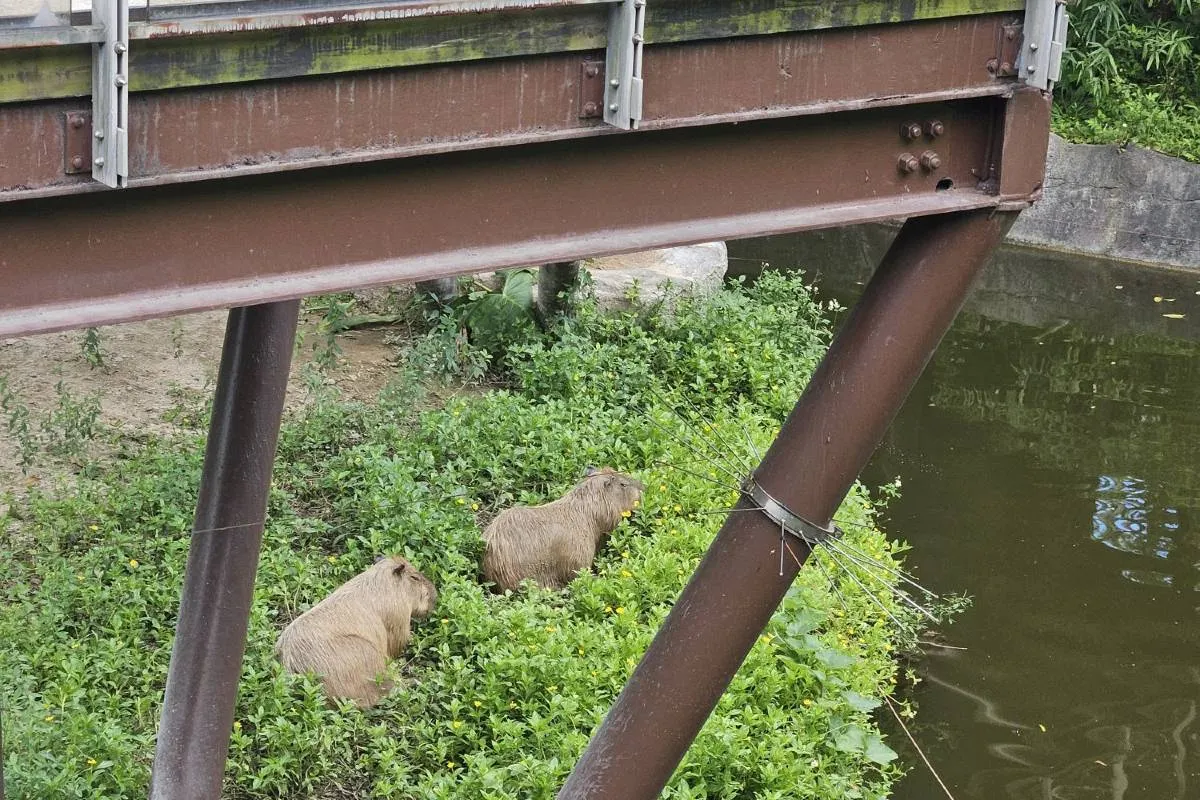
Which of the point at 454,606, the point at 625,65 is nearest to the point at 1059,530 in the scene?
the point at 454,606

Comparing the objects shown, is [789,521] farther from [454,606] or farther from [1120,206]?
[1120,206]

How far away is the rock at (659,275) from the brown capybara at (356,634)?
12.8ft

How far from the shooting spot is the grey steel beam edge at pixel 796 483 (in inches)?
116

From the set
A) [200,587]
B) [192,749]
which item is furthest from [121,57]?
[192,749]

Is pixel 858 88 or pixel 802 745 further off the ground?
pixel 858 88

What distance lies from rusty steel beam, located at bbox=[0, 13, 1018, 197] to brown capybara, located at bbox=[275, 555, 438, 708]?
11.1ft

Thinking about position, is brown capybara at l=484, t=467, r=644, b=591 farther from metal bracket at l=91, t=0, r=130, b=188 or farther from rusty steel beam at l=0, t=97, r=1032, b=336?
metal bracket at l=91, t=0, r=130, b=188

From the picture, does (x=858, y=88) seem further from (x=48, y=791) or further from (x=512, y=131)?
(x=48, y=791)

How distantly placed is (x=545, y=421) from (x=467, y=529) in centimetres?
115

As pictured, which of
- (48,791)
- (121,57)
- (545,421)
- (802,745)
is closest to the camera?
(121,57)

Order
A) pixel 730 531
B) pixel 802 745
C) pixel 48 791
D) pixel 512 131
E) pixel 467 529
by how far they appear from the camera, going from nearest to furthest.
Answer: pixel 512 131 → pixel 730 531 → pixel 48 791 → pixel 802 745 → pixel 467 529

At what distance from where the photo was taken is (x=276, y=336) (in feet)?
13.9

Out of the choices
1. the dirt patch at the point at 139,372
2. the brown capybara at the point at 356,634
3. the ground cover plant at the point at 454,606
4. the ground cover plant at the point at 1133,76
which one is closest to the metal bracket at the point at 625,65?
the ground cover plant at the point at 454,606

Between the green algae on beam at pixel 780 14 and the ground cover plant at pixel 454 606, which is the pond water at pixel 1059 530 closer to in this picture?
the ground cover plant at pixel 454 606
